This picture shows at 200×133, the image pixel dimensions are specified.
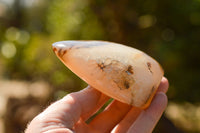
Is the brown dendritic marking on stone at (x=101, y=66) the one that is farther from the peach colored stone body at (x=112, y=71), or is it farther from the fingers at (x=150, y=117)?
the fingers at (x=150, y=117)

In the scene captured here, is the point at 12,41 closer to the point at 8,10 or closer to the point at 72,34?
the point at 8,10

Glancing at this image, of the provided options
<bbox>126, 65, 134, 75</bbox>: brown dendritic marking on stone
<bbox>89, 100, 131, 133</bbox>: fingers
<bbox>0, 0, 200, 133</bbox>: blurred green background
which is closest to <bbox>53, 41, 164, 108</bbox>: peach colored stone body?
<bbox>126, 65, 134, 75</bbox>: brown dendritic marking on stone

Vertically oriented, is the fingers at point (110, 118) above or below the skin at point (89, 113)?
below

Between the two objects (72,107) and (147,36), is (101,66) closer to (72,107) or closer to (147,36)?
(72,107)

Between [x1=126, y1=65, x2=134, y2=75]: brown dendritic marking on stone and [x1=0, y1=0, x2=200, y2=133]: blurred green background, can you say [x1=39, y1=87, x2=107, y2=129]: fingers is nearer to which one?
[x1=126, y1=65, x2=134, y2=75]: brown dendritic marking on stone

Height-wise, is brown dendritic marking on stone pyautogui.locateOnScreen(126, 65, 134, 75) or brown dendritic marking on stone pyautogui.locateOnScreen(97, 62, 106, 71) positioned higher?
brown dendritic marking on stone pyautogui.locateOnScreen(97, 62, 106, 71)

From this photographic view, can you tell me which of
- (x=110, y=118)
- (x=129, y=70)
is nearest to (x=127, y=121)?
(x=110, y=118)

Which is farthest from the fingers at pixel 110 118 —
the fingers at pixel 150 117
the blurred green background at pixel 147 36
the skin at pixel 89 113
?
the blurred green background at pixel 147 36
